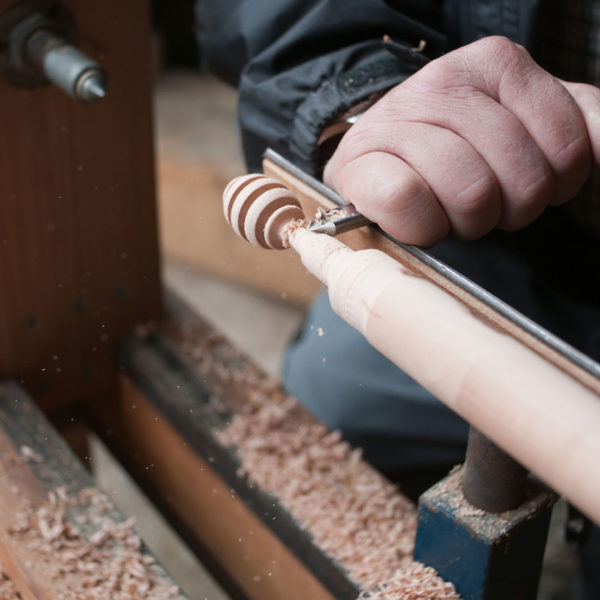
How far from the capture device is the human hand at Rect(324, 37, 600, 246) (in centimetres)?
45

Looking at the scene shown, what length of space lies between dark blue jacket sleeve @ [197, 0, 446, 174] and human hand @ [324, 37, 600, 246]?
0.35ft

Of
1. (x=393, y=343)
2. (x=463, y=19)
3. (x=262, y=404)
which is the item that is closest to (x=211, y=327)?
Answer: (x=262, y=404)

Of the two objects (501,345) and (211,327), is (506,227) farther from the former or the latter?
(211,327)

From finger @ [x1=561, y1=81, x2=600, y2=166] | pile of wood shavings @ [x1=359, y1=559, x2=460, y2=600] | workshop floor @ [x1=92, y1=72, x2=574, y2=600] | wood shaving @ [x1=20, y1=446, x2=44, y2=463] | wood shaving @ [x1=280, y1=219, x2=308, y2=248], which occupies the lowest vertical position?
workshop floor @ [x1=92, y1=72, x2=574, y2=600]

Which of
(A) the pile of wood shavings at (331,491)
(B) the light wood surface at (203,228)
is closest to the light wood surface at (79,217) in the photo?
(A) the pile of wood shavings at (331,491)

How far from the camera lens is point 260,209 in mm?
444

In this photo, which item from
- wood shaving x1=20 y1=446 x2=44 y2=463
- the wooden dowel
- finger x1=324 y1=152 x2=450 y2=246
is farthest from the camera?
wood shaving x1=20 y1=446 x2=44 y2=463

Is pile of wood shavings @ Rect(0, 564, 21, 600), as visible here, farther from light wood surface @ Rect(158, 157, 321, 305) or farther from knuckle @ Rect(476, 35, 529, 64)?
light wood surface @ Rect(158, 157, 321, 305)

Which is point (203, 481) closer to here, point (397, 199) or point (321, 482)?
point (321, 482)

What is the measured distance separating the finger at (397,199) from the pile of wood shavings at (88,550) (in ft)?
1.05

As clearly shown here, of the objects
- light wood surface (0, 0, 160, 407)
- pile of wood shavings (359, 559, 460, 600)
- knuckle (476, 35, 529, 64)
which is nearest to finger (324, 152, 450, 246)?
knuckle (476, 35, 529, 64)

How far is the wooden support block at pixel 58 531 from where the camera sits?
0.56m

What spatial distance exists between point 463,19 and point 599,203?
261 mm

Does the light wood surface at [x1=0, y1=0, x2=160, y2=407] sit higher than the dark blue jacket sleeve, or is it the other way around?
the dark blue jacket sleeve
